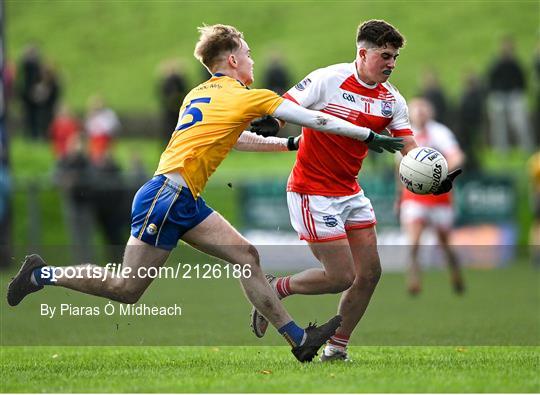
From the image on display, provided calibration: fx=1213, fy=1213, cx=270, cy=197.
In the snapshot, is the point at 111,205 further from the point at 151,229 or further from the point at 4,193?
the point at 151,229

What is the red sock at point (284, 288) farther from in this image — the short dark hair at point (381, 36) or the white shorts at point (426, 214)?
the white shorts at point (426, 214)

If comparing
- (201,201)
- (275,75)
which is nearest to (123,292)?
(201,201)

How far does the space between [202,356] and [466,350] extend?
83.2 inches

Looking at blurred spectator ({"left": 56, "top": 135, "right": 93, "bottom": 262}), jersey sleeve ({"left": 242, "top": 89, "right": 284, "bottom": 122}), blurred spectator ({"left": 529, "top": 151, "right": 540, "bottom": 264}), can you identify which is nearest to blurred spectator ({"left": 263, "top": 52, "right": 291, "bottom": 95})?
blurred spectator ({"left": 56, "top": 135, "right": 93, "bottom": 262})

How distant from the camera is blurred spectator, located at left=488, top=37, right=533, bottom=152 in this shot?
94.1ft

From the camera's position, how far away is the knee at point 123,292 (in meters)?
8.38

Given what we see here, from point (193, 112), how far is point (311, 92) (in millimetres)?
885

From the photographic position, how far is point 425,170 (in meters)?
8.75

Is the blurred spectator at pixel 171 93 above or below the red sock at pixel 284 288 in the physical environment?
below

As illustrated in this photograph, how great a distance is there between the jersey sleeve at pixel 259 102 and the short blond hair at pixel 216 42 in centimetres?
40

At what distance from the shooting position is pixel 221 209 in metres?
21.5

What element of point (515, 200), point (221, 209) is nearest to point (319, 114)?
point (221, 209)

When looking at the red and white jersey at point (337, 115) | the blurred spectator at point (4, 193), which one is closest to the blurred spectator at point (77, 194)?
the blurred spectator at point (4, 193)

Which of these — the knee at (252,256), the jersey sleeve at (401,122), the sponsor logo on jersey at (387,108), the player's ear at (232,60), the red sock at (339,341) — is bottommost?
the red sock at (339,341)
